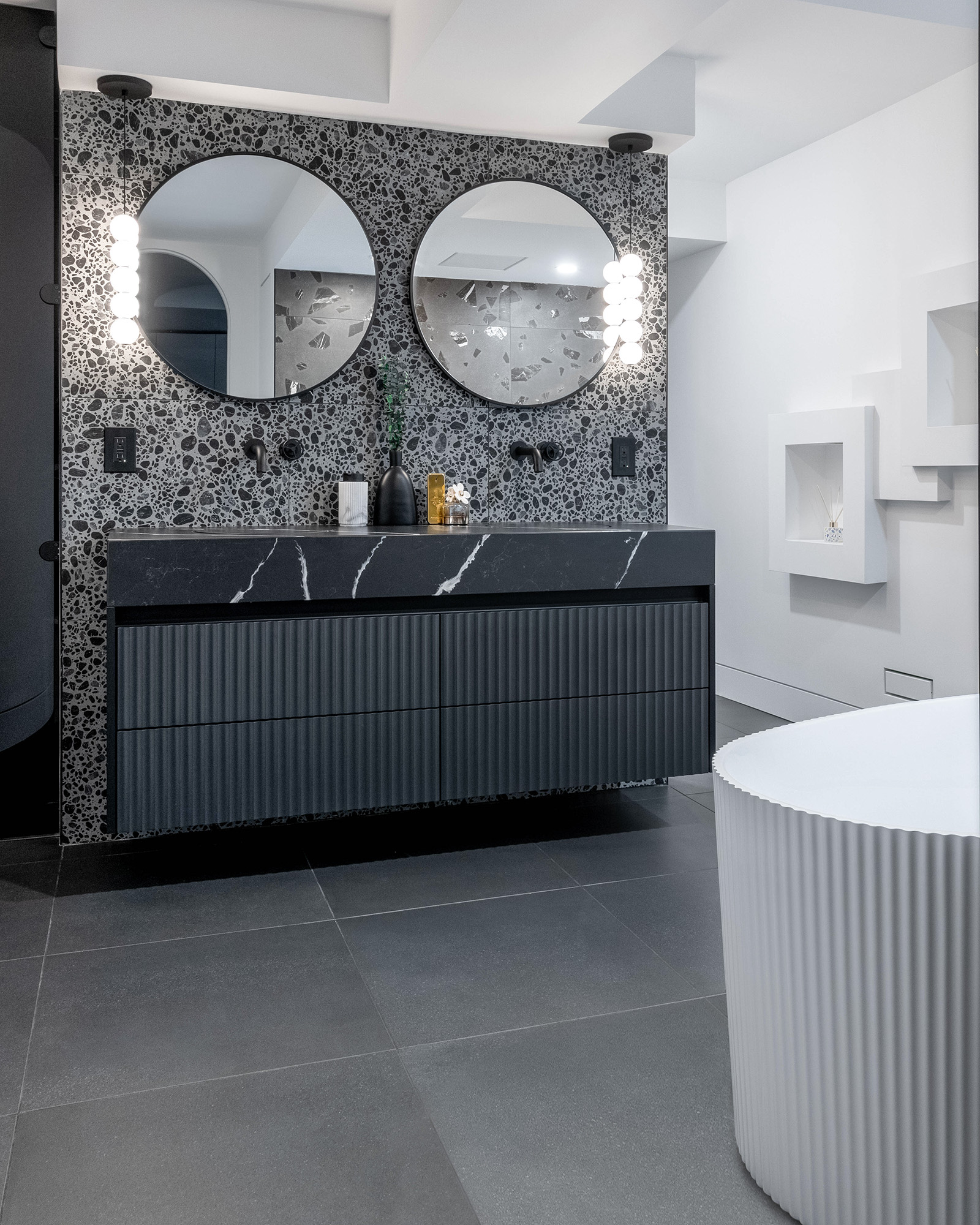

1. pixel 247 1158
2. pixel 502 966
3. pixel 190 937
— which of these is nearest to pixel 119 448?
pixel 190 937

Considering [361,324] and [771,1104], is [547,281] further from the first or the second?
[771,1104]

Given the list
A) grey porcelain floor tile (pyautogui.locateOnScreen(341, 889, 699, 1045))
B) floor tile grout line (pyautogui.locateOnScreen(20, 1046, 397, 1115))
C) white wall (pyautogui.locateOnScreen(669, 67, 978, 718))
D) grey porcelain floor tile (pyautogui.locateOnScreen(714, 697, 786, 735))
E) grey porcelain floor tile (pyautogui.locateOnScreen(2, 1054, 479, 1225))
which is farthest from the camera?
grey porcelain floor tile (pyautogui.locateOnScreen(714, 697, 786, 735))

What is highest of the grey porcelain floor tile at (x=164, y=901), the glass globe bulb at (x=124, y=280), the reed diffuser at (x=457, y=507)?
the glass globe bulb at (x=124, y=280)

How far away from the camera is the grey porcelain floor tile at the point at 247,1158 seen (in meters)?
1.52

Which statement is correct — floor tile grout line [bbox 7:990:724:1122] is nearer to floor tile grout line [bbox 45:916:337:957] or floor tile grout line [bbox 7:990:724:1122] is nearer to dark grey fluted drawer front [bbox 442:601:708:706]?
floor tile grout line [bbox 45:916:337:957]

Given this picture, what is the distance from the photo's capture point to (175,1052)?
→ 196 centimetres

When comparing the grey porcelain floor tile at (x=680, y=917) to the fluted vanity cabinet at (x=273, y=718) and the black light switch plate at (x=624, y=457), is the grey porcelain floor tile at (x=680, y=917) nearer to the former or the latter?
the fluted vanity cabinet at (x=273, y=718)

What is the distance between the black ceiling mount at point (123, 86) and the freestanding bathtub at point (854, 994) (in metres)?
2.52

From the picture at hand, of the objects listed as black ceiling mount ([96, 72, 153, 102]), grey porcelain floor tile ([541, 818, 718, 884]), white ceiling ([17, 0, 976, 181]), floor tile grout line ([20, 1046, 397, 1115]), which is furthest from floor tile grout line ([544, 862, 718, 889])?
black ceiling mount ([96, 72, 153, 102])

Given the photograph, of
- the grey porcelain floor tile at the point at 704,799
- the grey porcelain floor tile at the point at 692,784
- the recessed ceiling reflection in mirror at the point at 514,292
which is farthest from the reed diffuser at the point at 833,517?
the recessed ceiling reflection in mirror at the point at 514,292

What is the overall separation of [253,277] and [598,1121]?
247cm

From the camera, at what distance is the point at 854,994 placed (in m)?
1.31

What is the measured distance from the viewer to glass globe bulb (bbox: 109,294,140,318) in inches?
119

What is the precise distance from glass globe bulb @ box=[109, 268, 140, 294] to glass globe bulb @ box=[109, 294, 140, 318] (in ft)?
0.05
